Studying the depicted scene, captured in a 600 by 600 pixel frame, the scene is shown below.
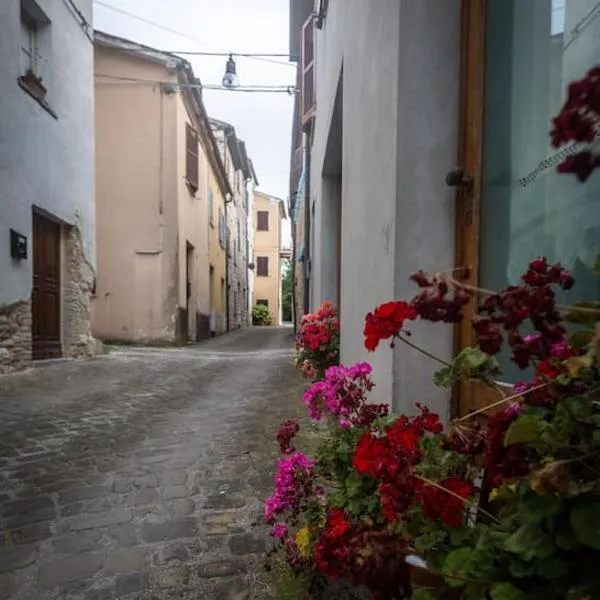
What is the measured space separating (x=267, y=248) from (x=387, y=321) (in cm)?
3705

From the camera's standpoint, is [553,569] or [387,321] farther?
[387,321]

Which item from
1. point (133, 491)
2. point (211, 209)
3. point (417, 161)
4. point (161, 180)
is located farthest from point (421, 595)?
point (211, 209)

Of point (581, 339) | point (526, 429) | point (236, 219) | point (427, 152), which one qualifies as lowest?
point (526, 429)

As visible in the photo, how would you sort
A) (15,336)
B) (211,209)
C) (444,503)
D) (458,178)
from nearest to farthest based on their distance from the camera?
(444,503)
(458,178)
(15,336)
(211,209)

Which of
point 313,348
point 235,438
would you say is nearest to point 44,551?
point 235,438

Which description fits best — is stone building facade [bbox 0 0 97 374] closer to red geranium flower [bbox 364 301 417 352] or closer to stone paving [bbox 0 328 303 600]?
stone paving [bbox 0 328 303 600]

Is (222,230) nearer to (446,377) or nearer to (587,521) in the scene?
(446,377)

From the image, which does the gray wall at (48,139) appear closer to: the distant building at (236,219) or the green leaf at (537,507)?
the green leaf at (537,507)

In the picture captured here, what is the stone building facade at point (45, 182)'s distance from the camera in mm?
5836

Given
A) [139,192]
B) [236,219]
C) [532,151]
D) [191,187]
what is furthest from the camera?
[236,219]

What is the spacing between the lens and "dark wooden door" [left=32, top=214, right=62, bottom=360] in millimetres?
6953

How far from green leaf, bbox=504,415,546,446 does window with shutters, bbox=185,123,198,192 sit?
12177mm

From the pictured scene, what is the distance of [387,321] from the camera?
100 cm

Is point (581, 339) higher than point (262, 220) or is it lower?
lower
